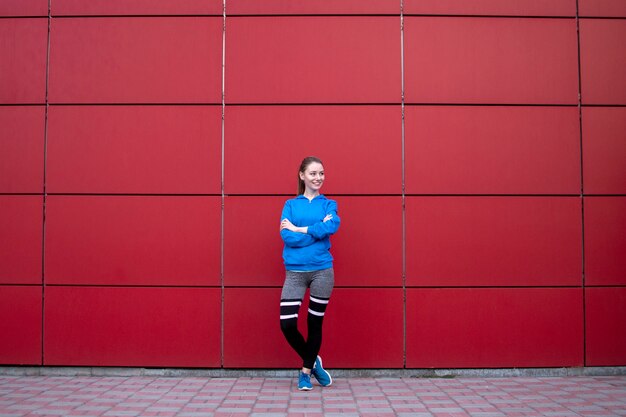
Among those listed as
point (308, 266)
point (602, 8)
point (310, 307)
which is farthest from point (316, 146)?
point (602, 8)

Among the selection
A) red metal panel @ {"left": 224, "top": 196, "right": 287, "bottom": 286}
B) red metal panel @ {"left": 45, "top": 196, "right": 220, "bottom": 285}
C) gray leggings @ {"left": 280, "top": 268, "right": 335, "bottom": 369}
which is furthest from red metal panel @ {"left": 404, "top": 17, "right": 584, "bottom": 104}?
red metal panel @ {"left": 45, "top": 196, "right": 220, "bottom": 285}

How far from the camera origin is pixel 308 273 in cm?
423

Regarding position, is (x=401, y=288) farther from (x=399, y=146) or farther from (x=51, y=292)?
(x=51, y=292)

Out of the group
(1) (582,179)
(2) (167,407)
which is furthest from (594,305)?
(2) (167,407)

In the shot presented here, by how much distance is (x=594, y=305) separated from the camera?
16.0 feet

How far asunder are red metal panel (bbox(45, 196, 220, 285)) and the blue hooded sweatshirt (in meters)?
0.94

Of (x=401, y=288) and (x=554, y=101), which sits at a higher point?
(x=554, y=101)

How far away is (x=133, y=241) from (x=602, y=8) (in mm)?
4932

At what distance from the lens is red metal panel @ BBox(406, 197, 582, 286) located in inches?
192

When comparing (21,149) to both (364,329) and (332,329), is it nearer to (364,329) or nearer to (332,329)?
(332,329)

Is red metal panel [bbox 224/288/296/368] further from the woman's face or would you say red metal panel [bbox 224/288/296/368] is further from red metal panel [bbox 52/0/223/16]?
red metal panel [bbox 52/0/223/16]

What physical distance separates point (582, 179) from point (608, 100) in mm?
793

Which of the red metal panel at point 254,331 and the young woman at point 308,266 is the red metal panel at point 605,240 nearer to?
the young woman at point 308,266

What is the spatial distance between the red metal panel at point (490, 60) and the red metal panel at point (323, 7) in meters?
0.26
